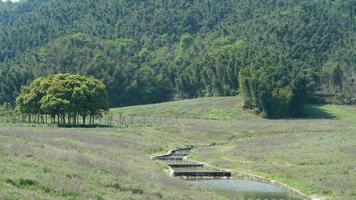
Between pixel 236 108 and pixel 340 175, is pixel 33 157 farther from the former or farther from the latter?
pixel 236 108

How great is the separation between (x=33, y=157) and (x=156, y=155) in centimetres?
3751

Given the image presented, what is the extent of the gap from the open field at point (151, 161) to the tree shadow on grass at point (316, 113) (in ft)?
→ 122

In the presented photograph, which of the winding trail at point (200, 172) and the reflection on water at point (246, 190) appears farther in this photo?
the winding trail at point (200, 172)

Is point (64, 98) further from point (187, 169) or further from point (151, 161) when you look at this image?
point (187, 169)

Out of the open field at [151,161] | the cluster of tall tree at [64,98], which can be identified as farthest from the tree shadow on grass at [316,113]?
the cluster of tall tree at [64,98]

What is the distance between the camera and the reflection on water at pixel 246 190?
4908 cm

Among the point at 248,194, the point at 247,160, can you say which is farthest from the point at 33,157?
the point at 247,160

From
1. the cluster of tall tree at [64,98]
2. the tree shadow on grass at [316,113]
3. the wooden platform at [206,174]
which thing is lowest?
the wooden platform at [206,174]

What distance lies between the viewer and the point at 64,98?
11869cm

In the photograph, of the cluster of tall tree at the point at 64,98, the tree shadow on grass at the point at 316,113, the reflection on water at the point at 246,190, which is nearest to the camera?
the reflection on water at the point at 246,190

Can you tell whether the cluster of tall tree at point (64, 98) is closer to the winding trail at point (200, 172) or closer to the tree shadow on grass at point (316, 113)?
the winding trail at point (200, 172)

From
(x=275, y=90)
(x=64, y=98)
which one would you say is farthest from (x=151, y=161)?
(x=275, y=90)

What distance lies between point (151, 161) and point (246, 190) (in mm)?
16525

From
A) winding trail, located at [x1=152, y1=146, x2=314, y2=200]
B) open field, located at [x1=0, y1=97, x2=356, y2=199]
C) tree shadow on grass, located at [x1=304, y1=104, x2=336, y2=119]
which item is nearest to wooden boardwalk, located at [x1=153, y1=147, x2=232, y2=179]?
winding trail, located at [x1=152, y1=146, x2=314, y2=200]
